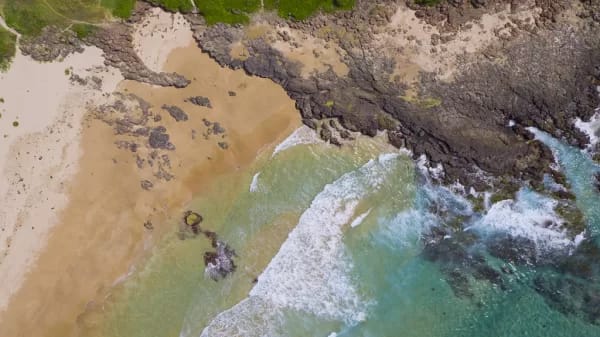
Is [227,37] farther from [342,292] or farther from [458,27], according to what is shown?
[342,292]

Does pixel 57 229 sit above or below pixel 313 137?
below

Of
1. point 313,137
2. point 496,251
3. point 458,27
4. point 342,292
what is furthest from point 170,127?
point 496,251

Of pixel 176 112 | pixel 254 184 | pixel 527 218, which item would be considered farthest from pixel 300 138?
pixel 527 218

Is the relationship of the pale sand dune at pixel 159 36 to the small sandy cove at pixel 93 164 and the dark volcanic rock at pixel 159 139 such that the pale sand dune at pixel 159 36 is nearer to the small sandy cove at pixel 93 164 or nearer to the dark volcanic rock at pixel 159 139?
the small sandy cove at pixel 93 164

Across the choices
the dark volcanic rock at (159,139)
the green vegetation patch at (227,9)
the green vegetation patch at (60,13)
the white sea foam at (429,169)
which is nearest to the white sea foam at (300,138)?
the white sea foam at (429,169)

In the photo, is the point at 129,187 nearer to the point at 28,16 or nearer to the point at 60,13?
the point at 60,13

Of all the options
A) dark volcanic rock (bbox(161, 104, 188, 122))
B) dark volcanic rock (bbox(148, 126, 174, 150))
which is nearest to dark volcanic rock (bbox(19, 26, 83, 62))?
dark volcanic rock (bbox(161, 104, 188, 122))
